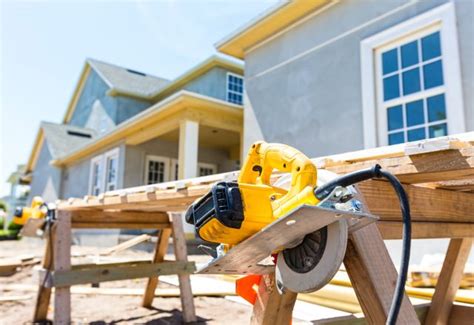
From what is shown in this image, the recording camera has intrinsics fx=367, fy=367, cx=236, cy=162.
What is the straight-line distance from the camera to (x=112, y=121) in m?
15.7

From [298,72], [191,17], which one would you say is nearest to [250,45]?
[298,72]

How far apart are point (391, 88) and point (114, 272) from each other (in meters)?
4.96

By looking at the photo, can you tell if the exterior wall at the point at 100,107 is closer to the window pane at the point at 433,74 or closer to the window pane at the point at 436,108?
the window pane at the point at 433,74

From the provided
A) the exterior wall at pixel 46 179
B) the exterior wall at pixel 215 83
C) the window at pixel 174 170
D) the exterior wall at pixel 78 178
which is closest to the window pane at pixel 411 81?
the exterior wall at pixel 215 83

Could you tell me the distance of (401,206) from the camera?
0.92m

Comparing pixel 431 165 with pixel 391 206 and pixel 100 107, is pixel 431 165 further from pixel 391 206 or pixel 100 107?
pixel 100 107

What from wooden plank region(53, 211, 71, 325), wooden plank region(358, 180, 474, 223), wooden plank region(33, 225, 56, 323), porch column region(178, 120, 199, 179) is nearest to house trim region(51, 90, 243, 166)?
porch column region(178, 120, 199, 179)

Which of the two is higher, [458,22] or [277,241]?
[458,22]

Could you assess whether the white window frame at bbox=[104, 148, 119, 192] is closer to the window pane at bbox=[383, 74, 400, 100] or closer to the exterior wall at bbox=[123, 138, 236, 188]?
the exterior wall at bbox=[123, 138, 236, 188]

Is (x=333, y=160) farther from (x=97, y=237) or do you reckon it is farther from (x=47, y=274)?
(x=97, y=237)

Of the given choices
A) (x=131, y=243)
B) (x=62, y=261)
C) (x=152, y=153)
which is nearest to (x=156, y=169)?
(x=152, y=153)

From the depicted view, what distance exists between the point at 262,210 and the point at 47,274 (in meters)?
3.54

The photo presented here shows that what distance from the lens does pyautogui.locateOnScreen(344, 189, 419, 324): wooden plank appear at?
1051 mm

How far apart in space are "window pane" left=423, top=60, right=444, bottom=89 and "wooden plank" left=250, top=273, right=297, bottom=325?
5089 millimetres
